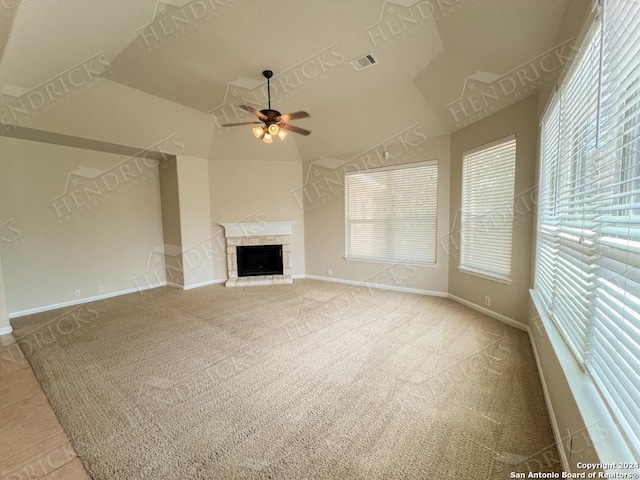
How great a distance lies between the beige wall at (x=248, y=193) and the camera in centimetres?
583

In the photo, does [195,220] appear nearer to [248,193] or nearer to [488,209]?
[248,193]

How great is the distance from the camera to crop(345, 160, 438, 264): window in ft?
15.3

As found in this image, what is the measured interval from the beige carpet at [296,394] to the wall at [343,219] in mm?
1030

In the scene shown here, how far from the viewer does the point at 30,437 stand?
180 centimetres

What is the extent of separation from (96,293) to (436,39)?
21.8ft

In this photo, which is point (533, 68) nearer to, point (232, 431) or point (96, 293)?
point (232, 431)

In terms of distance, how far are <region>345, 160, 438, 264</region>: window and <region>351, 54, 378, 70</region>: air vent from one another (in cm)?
194

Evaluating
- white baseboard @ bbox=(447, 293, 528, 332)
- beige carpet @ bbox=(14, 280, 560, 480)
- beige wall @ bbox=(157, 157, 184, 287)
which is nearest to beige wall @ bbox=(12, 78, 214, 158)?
beige wall @ bbox=(157, 157, 184, 287)

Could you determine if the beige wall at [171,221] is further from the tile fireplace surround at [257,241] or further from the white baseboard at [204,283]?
the tile fireplace surround at [257,241]
